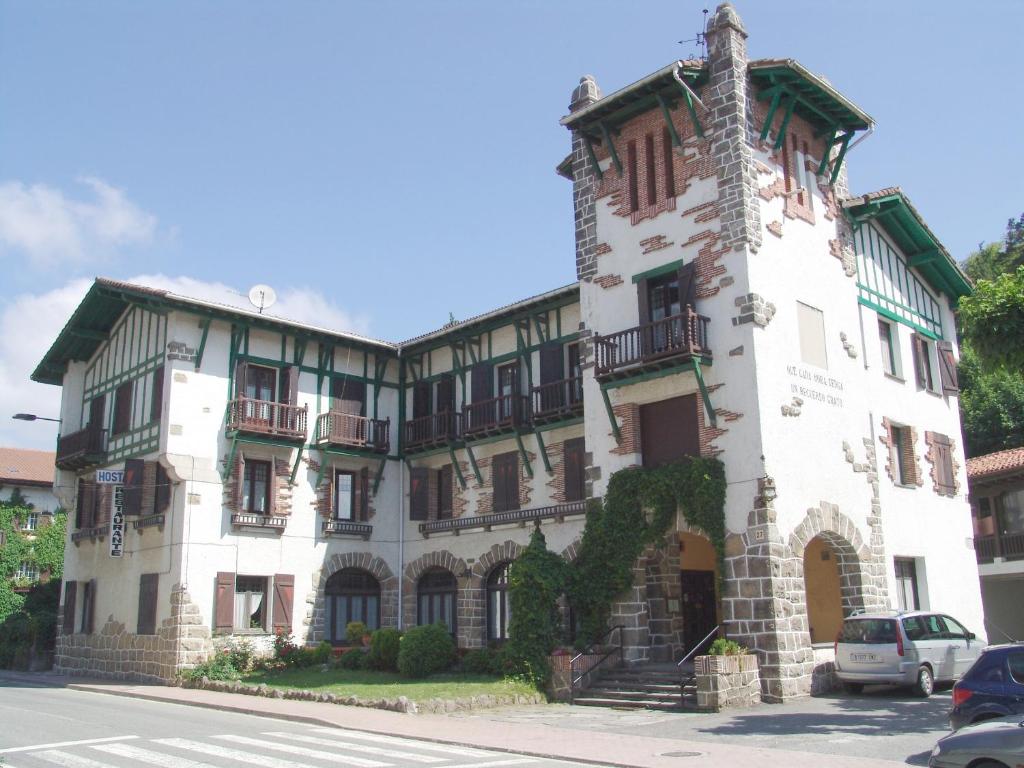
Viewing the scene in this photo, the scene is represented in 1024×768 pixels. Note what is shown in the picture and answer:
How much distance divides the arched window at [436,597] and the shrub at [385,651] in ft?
14.7

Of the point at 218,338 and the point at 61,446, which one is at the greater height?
the point at 218,338

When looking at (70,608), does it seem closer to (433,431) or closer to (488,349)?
(433,431)

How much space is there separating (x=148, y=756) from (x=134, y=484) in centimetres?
1566

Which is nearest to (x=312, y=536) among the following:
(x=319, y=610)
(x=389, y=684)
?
(x=319, y=610)

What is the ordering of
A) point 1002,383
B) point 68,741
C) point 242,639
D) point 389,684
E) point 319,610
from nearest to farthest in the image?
point 68,741
point 389,684
point 242,639
point 319,610
point 1002,383

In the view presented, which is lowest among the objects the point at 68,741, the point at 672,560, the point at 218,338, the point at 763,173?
the point at 68,741

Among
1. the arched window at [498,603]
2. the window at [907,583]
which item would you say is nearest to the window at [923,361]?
the window at [907,583]

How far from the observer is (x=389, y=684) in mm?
21078

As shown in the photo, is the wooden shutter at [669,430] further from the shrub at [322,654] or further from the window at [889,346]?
the shrub at [322,654]

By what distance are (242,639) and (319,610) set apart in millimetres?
2764

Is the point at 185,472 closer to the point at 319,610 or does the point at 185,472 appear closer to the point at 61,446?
the point at 319,610

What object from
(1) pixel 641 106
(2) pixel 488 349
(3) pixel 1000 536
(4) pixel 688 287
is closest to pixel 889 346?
(4) pixel 688 287

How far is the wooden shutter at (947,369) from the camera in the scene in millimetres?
27484

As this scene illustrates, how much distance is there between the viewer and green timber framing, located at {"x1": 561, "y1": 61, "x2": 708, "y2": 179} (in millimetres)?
21438
